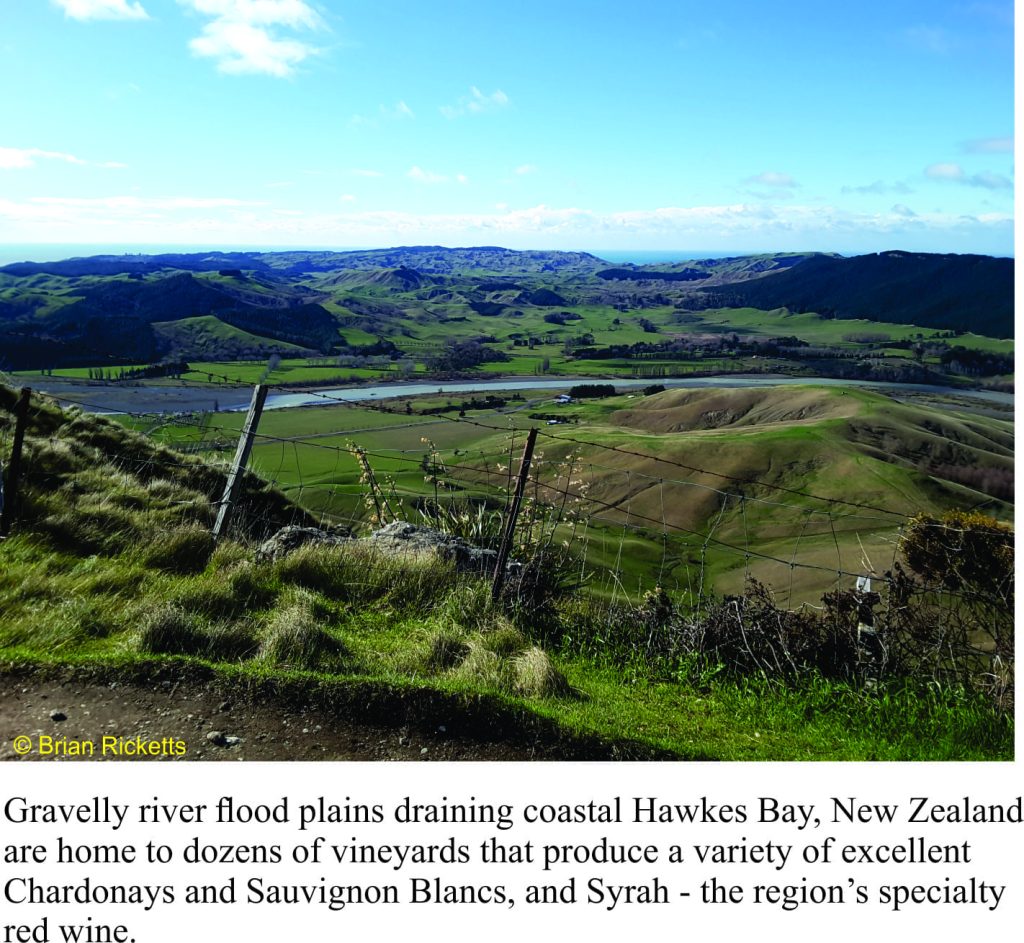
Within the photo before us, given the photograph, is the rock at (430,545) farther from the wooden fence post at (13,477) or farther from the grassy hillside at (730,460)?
the grassy hillside at (730,460)

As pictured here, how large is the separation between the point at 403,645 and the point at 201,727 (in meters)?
2.08

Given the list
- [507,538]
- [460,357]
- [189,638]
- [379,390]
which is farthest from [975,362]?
[189,638]

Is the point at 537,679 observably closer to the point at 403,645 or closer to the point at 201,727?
the point at 403,645

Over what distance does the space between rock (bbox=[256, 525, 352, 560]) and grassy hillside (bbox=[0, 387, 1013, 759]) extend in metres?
0.25

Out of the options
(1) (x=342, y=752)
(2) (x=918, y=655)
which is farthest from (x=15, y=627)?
(2) (x=918, y=655)

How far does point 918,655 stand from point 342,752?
4.89m

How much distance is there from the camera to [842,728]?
5684 mm

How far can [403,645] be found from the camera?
661 cm

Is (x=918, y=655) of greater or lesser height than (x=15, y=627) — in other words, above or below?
below

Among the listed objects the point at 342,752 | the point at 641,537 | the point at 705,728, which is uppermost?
the point at 342,752

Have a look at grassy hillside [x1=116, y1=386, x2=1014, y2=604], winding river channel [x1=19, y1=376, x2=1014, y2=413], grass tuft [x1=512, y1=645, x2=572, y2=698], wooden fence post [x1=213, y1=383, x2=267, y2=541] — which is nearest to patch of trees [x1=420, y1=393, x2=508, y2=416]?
grassy hillside [x1=116, y1=386, x2=1014, y2=604]

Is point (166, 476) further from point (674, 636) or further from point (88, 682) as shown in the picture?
point (674, 636)

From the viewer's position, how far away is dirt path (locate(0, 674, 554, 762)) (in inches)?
182
